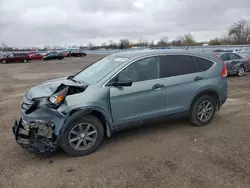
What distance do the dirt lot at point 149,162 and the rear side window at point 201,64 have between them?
129 centimetres

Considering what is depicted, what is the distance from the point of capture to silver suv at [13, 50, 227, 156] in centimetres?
351

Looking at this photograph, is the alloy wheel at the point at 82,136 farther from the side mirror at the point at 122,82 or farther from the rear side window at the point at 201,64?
the rear side window at the point at 201,64

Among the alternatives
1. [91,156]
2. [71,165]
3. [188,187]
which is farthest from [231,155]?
[71,165]

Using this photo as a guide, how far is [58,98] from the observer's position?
3.53m

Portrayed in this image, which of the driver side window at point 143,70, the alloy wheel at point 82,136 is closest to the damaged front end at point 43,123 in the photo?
the alloy wheel at point 82,136

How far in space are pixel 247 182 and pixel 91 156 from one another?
7.60 ft

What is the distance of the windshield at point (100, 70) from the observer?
4.09 metres

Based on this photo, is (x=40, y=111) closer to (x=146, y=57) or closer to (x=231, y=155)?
(x=146, y=57)

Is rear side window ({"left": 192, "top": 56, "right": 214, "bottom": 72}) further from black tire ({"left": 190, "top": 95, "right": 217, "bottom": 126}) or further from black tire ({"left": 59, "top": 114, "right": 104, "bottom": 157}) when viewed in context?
black tire ({"left": 59, "top": 114, "right": 104, "bottom": 157})

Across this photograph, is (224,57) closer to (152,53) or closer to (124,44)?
(152,53)

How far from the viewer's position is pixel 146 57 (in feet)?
14.1

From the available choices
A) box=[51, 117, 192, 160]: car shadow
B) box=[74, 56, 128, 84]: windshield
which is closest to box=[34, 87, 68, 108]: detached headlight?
box=[74, 56, 128, 84]: windshield

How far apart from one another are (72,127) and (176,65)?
7.89 ft

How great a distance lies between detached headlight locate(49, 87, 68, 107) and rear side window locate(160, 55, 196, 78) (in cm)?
189
